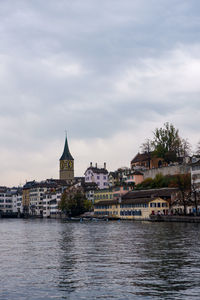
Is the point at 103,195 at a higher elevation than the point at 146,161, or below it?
below

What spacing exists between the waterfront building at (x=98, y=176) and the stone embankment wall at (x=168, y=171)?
45.1m

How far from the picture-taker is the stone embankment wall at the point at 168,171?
4678 inches

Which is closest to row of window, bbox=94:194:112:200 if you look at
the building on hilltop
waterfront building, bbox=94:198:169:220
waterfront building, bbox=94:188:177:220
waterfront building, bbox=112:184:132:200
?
waterfront building, bbox=112:184:132:200

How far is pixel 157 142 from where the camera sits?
443 ft

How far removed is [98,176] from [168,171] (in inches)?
2343

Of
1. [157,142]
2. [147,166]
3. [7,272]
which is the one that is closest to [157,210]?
Answer: [157,142]

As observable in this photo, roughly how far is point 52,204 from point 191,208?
87.1 metres

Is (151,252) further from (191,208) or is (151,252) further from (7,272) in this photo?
(191,208)

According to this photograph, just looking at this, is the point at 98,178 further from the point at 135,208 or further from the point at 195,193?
the point at 195,193

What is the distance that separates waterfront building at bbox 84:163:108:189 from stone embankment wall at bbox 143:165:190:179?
45097 millimetres

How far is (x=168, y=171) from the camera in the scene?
124125 millimetres

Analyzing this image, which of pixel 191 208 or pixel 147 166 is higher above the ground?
pixel 147 166

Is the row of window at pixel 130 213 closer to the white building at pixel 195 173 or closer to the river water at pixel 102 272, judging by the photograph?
the white building at pixel 195 173

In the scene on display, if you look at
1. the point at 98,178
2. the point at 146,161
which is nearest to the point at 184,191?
the point at 146,161
